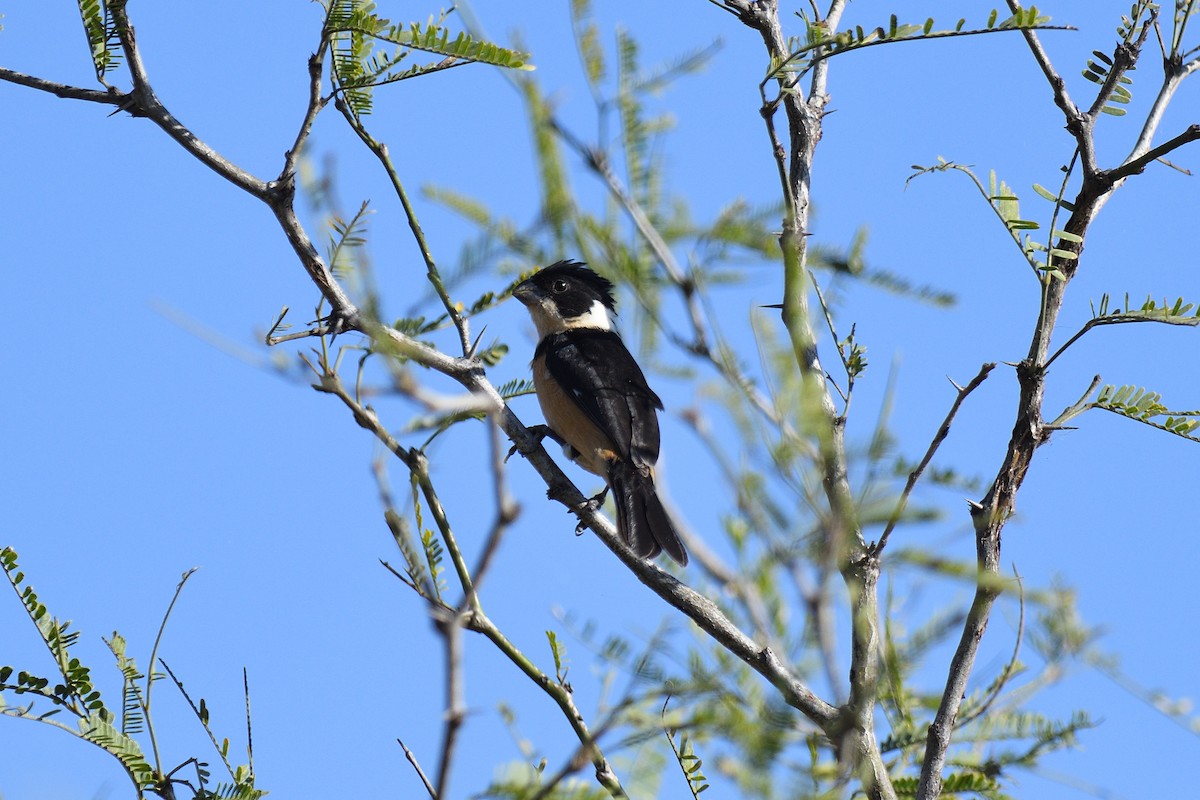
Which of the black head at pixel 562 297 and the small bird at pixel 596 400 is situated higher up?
the black head at pixel 562 297

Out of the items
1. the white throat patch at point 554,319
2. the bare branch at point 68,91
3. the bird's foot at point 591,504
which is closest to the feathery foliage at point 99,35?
the bare branch at point 68,91

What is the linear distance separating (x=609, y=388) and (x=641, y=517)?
117 centimetres

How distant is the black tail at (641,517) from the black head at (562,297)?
1.85 meters

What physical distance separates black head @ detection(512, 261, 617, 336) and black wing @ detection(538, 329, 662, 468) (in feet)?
1.41

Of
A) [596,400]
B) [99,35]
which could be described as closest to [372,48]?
[99,35]

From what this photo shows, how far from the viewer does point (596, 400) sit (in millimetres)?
5980

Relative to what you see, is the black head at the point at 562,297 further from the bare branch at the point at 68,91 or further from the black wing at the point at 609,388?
the bare branch at the point at 68,91

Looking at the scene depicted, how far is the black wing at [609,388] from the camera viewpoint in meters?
5.88

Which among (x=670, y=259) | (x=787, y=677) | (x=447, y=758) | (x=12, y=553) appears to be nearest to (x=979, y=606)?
(x=787, y=677)

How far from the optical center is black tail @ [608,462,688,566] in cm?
471

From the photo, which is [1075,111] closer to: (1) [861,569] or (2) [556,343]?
(1) [861,569]

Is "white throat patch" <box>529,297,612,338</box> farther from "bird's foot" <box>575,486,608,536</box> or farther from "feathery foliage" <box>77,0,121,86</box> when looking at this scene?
"feathery foliage" <box>77,0,121,86</box>

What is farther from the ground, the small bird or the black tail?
the small bird

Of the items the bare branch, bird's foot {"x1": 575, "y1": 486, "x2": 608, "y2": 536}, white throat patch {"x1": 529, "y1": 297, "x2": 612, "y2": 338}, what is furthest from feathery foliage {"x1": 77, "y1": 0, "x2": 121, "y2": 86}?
white throat patch {"x1": 529, "y1": 297, "x2": 612, "y2": 338}
